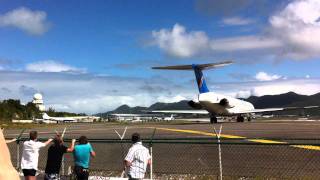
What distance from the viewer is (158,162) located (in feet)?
47.5

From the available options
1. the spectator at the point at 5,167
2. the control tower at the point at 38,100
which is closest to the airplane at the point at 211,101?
the spectator at the point at 5,167

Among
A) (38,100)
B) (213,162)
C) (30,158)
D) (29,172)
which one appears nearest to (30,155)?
(30,158)

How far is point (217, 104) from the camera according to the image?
5059 centimetres

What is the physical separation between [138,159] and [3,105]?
4631 inches

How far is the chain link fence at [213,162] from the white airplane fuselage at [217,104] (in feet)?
102

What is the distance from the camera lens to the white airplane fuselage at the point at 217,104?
49.2 metres

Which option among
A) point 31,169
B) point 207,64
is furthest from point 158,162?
point 207,64

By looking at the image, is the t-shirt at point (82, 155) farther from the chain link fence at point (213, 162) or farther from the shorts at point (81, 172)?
the chain link fence at point (213, 162)

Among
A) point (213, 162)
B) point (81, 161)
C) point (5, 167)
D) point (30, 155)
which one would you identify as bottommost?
point (213, 162)

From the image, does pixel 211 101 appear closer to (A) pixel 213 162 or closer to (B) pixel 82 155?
(A) pixel 213 162

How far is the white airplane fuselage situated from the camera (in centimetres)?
4925

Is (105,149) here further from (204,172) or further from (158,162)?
(204,172)

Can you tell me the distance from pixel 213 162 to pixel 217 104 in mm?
36666

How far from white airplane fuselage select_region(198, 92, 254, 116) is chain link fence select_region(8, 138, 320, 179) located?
102ft
